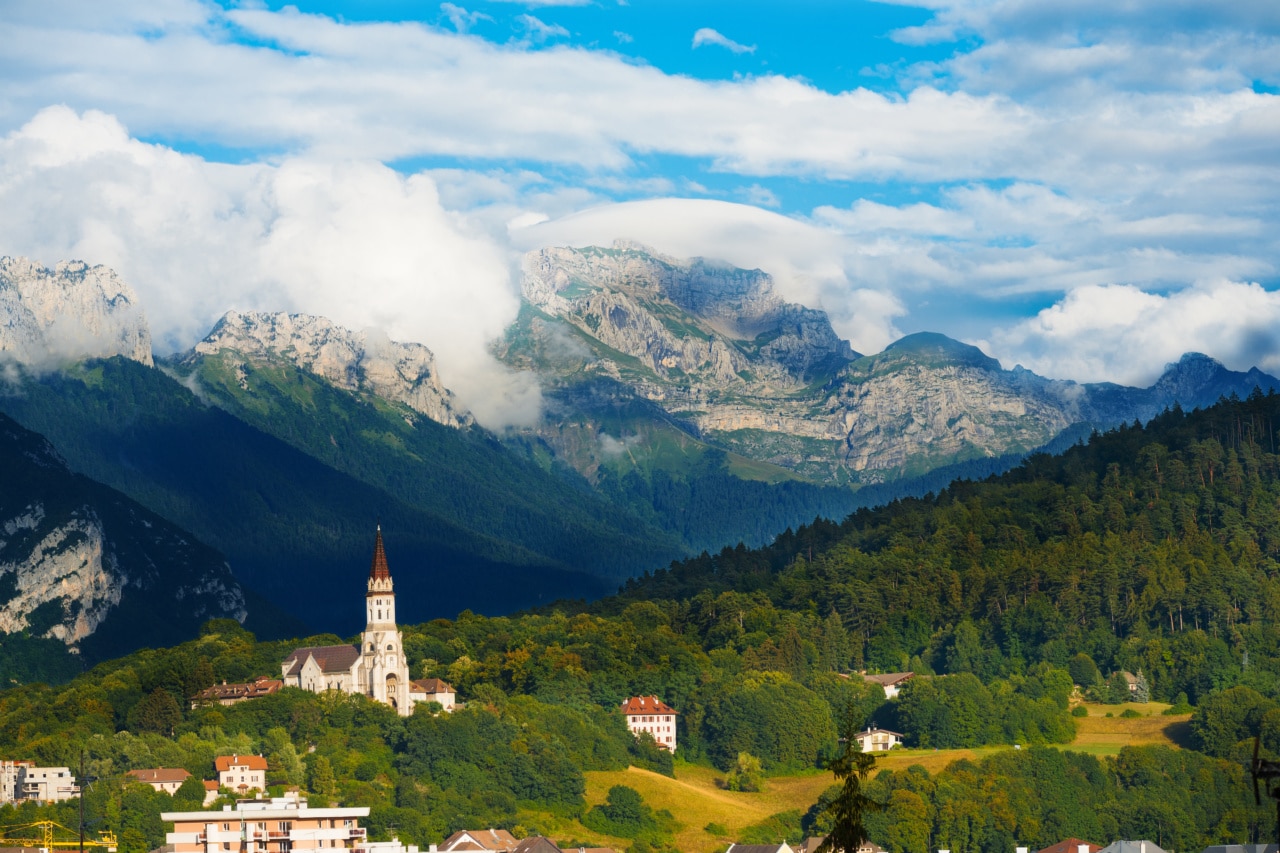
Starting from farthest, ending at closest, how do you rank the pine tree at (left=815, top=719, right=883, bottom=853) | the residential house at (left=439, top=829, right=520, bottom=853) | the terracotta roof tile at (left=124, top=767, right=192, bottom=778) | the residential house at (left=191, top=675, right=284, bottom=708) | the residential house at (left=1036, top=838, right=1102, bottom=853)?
the residential house at (left=191, top=675, right=284, bottom=708) < the terracotta roof tile at (left=124, top=767, right=192, bottom=778) < the residential house at (left=1036, top=838, right=1102, bottom=853) < the residential house at (left=439, top=829, right=520, bottom=853) < the pine tree at (left=815, top=719, right=883, bottom=853)

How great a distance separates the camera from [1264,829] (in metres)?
172

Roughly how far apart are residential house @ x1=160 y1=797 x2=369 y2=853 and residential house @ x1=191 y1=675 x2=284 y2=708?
4534cm

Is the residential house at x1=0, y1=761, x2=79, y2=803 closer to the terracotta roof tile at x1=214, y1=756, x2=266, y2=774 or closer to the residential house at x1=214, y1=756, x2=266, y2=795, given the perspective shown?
the terracotta roof tile at x1=214, y1=756, x2=266, y2=774

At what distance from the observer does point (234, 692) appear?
197 metres

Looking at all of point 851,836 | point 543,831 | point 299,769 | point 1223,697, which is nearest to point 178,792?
point 299,769

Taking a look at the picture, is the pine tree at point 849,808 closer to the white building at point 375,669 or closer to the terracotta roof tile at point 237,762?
the terracotta roof tile at point 237,762

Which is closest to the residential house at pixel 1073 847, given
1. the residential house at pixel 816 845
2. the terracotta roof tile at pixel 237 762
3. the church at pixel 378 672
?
the residential house at pixel 816 845

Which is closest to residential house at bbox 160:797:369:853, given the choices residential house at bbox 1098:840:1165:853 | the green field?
the green field

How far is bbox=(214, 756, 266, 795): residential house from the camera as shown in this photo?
169250mm

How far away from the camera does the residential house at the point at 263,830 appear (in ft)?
461

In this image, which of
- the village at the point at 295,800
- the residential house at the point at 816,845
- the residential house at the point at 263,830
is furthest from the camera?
the residential house at the point at 816,845

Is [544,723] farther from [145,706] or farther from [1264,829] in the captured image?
[1264,829]

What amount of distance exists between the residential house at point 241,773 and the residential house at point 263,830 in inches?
762

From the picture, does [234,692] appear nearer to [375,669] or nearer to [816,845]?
[375,669]
